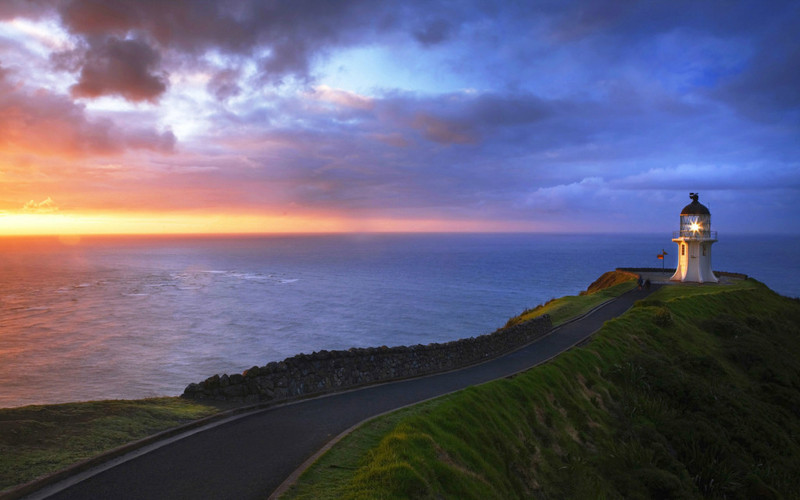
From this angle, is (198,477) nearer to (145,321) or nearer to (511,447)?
(511,447)

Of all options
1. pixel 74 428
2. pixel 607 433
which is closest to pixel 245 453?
pixel 74 428

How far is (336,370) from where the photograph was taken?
1677 cm

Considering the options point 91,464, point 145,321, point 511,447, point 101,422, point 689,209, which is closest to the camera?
point 91,464

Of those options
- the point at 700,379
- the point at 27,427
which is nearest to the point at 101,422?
the point at 27,427

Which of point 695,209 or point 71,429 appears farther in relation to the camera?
point 695,209

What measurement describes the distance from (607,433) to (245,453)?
1292 centimetres

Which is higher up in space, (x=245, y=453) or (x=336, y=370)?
(x=336, y=370)

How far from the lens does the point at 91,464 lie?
963cm

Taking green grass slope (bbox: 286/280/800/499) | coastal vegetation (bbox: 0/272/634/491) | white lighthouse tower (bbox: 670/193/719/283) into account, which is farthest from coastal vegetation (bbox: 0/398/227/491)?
white lighthouse tower (bbox: 670/193/719/283)

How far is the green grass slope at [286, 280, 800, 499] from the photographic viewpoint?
1030cm

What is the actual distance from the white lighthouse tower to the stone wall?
3942 cm

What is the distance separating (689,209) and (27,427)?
59.5 m

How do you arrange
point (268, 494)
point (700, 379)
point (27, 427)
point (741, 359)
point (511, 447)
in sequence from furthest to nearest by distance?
1. point (741, 359)
2. point (700, 379)
3. point (511, 447)
4. point (27, 427)
5. point (268, 494)

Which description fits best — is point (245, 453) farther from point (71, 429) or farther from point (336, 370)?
point (336, 370)
